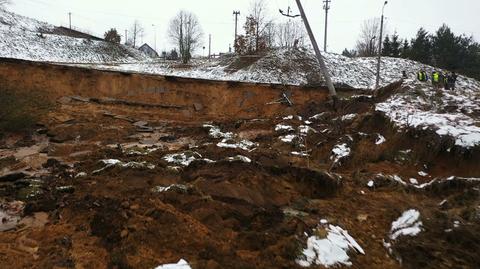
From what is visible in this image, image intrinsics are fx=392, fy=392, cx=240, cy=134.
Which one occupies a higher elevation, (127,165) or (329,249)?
(127,165)

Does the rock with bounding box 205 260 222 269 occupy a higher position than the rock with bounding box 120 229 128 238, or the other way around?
the rock with bounding box 120 229 128 238

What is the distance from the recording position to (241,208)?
642 centimetres

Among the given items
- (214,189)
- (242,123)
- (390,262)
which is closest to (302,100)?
(242,123)

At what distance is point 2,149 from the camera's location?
11.5 metres

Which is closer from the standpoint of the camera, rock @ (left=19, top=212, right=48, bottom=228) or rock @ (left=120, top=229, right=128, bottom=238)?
rock @ (left=120, top=229, right=128, bottom=238)

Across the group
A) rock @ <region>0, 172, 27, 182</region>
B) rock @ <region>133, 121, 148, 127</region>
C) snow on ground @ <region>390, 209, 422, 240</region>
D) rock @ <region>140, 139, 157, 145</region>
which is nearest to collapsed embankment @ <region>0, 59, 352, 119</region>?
rock @ <region>133, 121, 148, 127</region>

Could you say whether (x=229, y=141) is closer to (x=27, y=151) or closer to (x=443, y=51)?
(x=27, y=151)

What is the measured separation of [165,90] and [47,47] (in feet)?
86.1

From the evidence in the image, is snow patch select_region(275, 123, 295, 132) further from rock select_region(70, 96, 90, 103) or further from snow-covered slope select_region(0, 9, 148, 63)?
snow-covered slope select_region(0, 9, 148, 63)

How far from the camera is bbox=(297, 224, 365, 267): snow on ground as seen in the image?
5.12 meters

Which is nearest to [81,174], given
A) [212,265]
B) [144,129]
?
[212,265]

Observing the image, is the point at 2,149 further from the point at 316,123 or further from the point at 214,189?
Answer: the point at 316,123

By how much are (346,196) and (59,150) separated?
8.05 m

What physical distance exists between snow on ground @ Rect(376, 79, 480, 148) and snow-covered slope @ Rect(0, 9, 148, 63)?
3181cm
